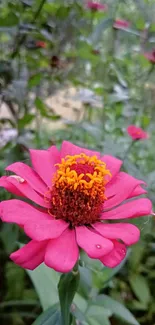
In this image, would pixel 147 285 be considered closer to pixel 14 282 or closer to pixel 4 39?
pixel 14 282

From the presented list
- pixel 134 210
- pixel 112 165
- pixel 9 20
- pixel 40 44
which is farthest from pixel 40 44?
pixel 134 210

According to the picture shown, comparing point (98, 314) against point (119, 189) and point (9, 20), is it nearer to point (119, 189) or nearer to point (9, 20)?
point (119, 189)

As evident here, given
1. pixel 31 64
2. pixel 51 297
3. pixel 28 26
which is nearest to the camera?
pixel 51 297

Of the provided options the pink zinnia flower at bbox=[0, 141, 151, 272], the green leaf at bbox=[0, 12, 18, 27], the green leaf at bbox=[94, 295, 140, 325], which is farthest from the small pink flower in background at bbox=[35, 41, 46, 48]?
the green leaf at bbox=[94, 295, 140, 325]

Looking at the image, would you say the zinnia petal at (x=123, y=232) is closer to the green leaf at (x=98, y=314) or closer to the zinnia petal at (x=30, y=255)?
the zinnia petal at (x=30, y=255)

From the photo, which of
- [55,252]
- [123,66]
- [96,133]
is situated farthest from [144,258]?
[55,252]

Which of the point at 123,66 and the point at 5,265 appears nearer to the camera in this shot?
the point at 5,265

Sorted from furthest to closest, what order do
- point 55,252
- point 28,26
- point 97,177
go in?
1. point 28,26
2. point 97,177
3. point 55,252
